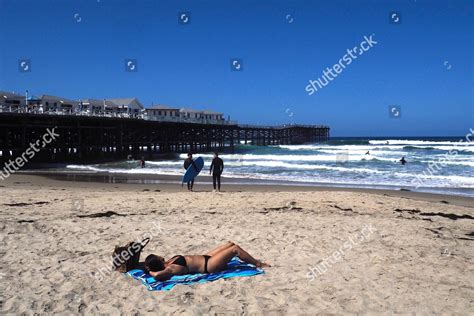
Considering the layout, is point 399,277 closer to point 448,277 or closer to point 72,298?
point 448,277

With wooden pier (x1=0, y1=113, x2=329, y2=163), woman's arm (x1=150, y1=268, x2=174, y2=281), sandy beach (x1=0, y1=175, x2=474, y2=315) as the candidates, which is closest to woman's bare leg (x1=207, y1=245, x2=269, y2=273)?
sandy beach (x1=0, y1=175, x2=474, y2=315)

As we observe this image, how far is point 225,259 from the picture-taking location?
4.90 meters

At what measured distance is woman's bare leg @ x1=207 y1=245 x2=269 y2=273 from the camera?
4828mm

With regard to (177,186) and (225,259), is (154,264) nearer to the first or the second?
(225,259)

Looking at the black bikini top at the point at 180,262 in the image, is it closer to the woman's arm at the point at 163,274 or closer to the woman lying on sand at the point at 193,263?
the woman lying on sand at the point at 193,263

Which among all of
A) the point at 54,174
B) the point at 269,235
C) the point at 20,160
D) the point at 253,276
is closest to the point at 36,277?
the point at 253,276

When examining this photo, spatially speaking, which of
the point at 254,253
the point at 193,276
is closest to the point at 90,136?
the point at 254,253

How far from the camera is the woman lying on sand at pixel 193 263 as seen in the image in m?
4.61

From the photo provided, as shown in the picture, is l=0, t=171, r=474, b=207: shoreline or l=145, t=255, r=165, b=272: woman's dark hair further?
l=0, t=171, r=474, b=207: shoreline

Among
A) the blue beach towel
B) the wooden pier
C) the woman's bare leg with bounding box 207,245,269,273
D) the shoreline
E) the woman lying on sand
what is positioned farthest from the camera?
the wooden pier

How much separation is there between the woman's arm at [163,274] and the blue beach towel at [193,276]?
0.04 m

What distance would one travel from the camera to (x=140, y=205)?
9406 millimetres

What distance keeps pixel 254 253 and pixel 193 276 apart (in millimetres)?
1266

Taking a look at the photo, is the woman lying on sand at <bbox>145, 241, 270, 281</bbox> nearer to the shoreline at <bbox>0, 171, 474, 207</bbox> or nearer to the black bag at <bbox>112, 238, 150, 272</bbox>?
the black bag at <bbox>112, 238, 150, 272</bbox>
